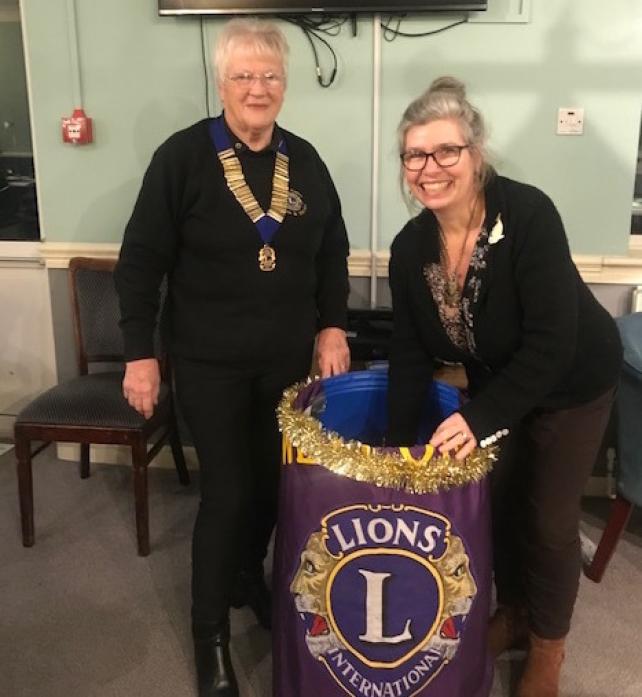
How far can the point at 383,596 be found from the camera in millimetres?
1383

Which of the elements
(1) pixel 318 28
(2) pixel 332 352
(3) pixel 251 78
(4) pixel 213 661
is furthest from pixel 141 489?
(1) pixel 318 28

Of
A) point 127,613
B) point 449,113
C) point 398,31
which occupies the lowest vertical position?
point 127,613

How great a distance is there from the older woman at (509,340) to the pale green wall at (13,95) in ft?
6.17

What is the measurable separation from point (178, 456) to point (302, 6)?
147 cm

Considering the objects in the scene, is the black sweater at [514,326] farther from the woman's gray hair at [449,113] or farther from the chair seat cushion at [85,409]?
the chair seat cushion at [85,409]

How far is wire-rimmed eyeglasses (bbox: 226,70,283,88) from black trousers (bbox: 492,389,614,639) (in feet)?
2.69

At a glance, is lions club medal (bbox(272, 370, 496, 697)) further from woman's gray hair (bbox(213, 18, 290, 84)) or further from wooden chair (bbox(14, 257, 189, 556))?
wooden chair (bbox(14, 257, 189, 556))

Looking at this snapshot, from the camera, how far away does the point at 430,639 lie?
1.42 m

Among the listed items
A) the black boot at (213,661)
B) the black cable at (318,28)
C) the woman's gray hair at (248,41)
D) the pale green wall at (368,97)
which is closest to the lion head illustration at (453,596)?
the black boot at (213,661)

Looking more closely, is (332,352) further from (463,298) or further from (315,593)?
(315,593)

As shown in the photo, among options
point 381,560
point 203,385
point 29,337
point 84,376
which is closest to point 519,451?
point 381,560

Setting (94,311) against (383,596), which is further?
(94,311)

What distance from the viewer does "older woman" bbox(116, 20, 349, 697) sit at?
1.51 metres

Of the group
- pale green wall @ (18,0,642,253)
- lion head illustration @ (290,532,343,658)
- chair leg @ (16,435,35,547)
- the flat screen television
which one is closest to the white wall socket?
pale green wall @ (18,0,642,253)
